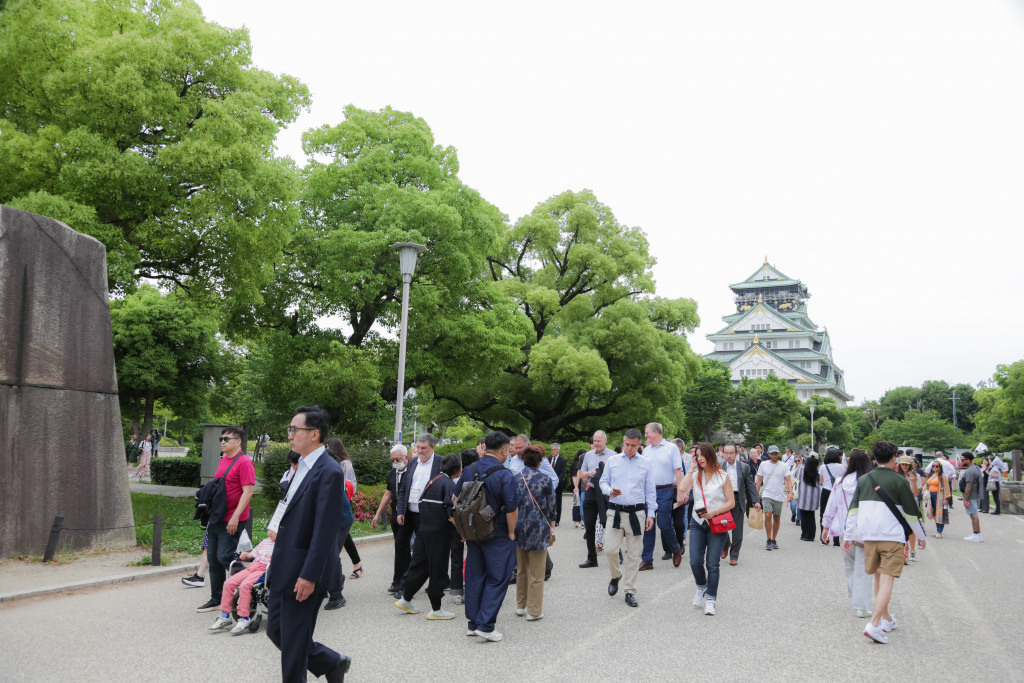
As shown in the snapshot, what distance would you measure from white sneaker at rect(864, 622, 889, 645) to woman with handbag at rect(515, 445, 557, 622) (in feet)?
9.20

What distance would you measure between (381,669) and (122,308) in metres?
37.3

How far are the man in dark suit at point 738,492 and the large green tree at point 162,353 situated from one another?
30.6 meters

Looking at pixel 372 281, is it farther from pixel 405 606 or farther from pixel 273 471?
pixel 405 606

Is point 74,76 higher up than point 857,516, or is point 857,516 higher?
point 74,76

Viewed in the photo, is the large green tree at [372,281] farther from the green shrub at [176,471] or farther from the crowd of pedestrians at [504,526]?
the crowd of pedestrians at [504,526]

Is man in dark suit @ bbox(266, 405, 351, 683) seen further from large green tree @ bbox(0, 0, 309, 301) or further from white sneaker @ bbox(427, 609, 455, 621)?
large green tree @ bbox(0, 0, 309, 301)

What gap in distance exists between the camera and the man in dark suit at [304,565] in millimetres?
3896

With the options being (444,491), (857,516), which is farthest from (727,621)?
(444,491)

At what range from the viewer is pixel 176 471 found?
2430 centimetres

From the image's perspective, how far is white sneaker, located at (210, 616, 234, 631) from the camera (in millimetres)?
6127

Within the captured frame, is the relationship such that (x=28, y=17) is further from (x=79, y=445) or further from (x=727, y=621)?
(x=727, y=621)

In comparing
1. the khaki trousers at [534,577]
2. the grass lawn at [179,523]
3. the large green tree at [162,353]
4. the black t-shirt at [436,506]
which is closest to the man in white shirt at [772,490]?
the khaki trousers at [534,577]

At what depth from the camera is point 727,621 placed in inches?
265

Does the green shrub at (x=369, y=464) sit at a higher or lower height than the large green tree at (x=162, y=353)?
lower
